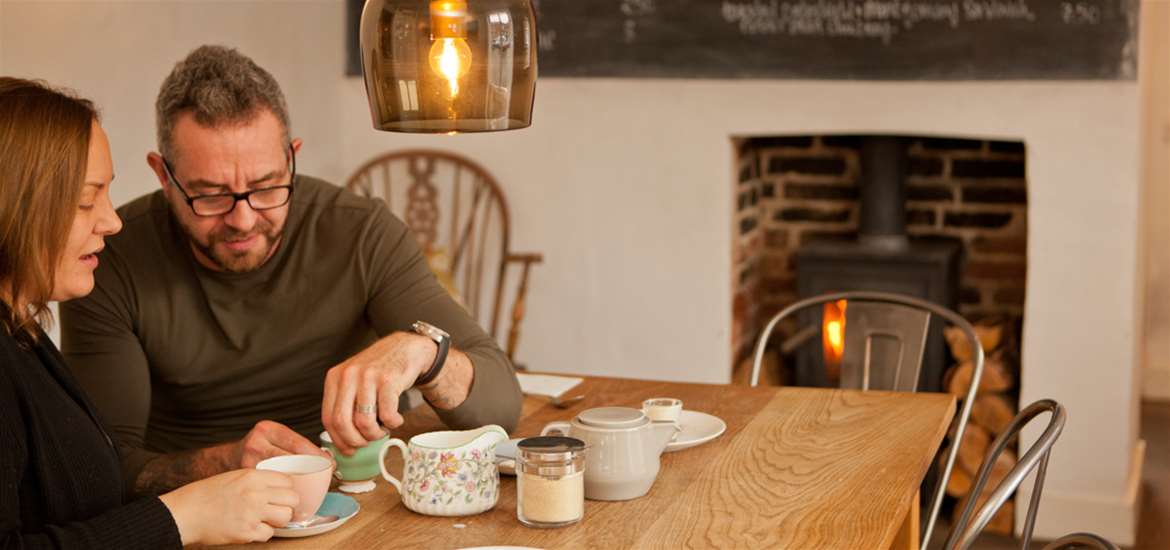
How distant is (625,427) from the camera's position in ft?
5.28

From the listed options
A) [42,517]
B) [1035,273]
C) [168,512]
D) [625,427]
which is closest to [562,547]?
[625,427]

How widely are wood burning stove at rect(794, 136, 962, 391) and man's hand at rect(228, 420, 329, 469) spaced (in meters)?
2.19

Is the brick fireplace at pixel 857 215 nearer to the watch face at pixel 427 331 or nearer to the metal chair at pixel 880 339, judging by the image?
the metal chair at pixel 880 339

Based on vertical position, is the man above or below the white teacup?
above

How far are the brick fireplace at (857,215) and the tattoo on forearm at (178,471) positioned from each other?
2151mm

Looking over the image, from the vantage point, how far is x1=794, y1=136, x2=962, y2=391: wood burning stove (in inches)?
142

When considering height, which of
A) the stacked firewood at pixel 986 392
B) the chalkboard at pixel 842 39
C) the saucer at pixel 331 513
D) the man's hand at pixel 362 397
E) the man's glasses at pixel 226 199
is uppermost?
the chalkboard at pixel 842 39

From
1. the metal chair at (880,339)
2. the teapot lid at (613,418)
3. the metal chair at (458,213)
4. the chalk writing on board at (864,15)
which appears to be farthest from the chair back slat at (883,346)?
the metal chair at (458,213)

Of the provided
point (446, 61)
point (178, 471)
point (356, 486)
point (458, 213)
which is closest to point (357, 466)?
point (356, 486)

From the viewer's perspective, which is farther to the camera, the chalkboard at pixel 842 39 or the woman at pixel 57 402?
the chalkboard at pixel 842 39

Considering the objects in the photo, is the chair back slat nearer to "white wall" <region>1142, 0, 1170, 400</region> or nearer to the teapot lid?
the teapot lid

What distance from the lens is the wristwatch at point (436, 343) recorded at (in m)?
1.77

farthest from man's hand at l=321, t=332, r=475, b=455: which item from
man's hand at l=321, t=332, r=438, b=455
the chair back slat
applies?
the chair back slat

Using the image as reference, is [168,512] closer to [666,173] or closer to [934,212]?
[666,173]
